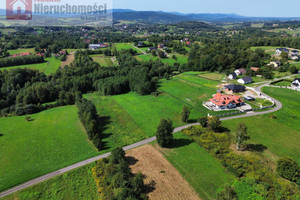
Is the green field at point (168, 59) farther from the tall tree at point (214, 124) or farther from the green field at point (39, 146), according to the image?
the tall tree at point (214, 124)

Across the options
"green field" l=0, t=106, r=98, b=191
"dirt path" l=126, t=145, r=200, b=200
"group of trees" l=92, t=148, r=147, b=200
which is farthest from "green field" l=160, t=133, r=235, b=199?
"green field" l=0, t=106, r=98, b=191

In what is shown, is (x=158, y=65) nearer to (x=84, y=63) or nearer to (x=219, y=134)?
(x=84, y=63)

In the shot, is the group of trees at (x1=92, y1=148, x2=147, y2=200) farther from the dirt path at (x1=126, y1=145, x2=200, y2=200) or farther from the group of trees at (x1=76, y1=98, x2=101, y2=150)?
the group of trees at (x1=76, y1=98, x2=101, y2=150)

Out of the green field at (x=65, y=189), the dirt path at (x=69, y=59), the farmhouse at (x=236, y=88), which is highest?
the dirt path at (x=69, y=59)

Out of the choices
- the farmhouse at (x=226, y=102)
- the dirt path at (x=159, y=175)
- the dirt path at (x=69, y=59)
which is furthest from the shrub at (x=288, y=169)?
the dirt path at (x=69, y=59)

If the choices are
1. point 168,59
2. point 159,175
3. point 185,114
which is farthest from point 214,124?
point 168,59

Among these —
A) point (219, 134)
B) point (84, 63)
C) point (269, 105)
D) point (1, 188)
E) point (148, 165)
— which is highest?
point (84, 63)

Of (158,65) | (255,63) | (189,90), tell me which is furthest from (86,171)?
(255,63)
